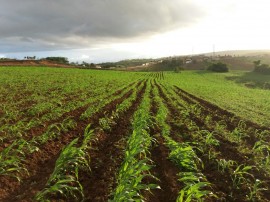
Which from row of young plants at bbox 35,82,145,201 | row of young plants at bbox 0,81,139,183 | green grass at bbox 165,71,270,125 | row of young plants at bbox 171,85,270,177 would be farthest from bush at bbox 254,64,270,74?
row of young plants at bbox 35,82,145,201

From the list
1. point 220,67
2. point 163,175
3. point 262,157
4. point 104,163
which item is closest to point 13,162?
point 104,163

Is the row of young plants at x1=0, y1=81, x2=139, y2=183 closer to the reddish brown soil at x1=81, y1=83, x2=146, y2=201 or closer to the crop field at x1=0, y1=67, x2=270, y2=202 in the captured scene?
the crop field at x1=0, y1=67, x2=270, y2=202

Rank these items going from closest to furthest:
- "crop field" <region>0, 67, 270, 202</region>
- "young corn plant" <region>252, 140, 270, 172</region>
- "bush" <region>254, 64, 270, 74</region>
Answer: "crop field" <region>0, 67, 270, 202</region>, "young corn plant" <region>252, 140, 270, 172</region>, "bush" <region>254, 64, 270, 74</region>

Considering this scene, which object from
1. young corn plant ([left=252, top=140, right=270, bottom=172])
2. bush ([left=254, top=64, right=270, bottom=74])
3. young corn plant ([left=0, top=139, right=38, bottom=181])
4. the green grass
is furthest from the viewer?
bush ([left=254, top=64, right=270, bottom=74])

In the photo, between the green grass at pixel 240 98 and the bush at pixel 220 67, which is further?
the bush at pixel 220 67

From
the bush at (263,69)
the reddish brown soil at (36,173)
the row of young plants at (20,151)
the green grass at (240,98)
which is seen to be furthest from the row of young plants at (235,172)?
the bush at (263,69)

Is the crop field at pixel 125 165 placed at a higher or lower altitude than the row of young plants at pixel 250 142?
higher

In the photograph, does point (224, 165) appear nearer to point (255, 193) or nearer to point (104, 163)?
point (255, 193)

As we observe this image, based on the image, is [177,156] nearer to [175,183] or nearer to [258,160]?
[175,183]

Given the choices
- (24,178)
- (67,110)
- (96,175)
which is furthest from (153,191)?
(67,110)

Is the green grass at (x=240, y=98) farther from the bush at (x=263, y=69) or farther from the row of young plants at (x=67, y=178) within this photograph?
the bush at (x=263, y=69)

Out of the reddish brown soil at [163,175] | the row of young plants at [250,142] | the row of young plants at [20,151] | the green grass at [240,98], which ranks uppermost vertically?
the row of young plants at [20,151]

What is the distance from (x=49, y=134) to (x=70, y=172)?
3.04 metres

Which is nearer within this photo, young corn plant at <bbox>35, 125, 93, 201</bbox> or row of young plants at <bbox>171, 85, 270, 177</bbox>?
young corn plant at <bbox>35, 125, 93, 201</bbox>
